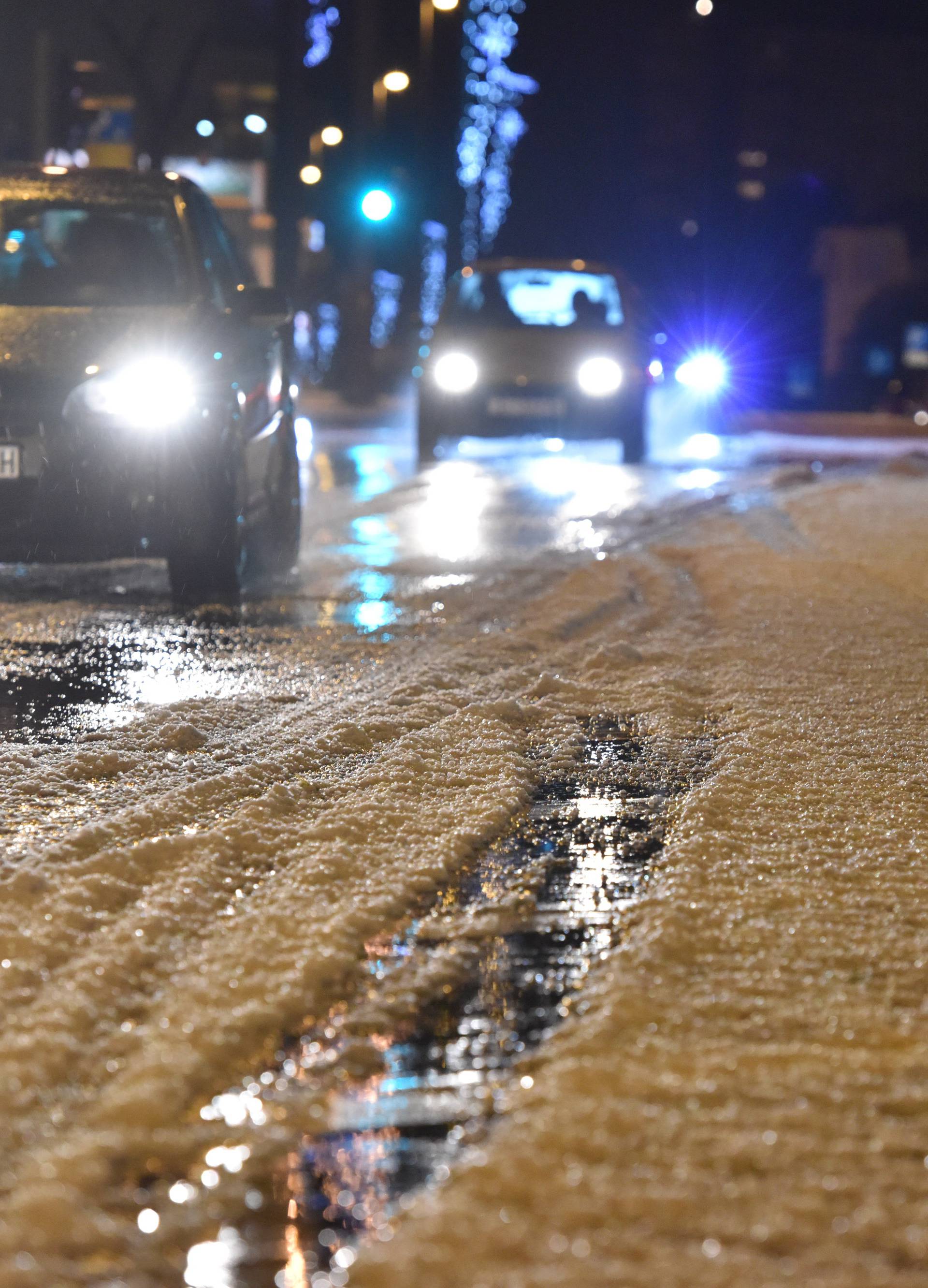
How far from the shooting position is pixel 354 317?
22.9 metres

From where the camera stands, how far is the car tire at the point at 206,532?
5.71m

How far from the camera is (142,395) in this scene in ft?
18.4

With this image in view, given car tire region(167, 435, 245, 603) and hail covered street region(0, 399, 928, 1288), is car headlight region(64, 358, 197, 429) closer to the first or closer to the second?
car tire region(167, 435, 245, 603)

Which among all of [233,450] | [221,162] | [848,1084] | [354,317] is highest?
[221,162]

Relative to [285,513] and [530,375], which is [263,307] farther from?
[530,375]

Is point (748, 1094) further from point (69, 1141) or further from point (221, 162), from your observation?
point (221, 162)

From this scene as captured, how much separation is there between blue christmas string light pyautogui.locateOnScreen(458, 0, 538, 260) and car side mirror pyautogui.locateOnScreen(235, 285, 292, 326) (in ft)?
77.8

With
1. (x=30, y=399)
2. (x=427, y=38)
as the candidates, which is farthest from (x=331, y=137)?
(x=30, y=399)

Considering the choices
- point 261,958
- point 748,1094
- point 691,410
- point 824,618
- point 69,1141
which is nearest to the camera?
point 69,1141

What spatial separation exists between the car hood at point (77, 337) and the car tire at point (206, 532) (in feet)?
1.62

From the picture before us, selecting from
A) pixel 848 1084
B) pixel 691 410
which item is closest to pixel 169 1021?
pixel 848 1084

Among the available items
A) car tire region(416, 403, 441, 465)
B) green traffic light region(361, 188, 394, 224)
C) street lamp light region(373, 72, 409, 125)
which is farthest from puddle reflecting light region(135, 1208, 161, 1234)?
street lamp light region(373, 72, 409, 125)

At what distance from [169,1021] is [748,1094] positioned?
0.84m

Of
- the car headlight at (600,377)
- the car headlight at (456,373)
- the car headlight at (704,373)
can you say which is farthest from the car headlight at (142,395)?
the car headlight at (704,373)
